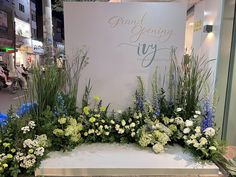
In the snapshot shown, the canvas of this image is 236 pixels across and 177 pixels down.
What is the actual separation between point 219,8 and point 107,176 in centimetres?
302

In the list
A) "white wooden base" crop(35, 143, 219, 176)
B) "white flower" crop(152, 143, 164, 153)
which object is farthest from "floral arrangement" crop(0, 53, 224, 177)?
"white wooden base" crop(35, 143, 219, 176)

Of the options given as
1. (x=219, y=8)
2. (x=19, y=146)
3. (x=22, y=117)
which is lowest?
(x=19, y=146)

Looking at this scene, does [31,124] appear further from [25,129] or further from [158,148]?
[158,148]

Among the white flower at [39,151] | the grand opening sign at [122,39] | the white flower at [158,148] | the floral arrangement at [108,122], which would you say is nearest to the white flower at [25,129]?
the floral arrangement at [108,122]

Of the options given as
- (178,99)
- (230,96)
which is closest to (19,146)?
(178,99)

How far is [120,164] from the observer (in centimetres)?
216

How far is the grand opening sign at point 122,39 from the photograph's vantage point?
2.78 metres

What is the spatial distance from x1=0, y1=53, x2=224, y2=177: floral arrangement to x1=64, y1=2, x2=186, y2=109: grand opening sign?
6.1 inches

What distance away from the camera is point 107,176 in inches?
83.2

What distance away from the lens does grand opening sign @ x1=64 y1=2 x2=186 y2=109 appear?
278 cm

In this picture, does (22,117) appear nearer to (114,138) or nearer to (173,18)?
(114,138)

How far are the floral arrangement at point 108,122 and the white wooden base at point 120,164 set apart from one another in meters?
0.11

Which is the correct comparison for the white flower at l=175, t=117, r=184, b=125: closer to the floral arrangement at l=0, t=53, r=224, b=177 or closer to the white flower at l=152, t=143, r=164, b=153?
the floral arrangement at l=0, t=53, r=224, b=177

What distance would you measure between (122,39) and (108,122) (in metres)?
1.21
